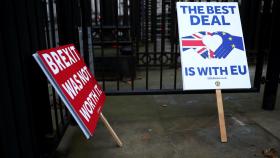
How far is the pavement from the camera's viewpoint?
9.08 feet

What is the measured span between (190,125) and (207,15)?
1.37m

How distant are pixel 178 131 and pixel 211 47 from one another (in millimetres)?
1076

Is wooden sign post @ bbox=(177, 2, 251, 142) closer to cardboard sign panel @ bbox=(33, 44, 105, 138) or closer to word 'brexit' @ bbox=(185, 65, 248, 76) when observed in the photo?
word 'brexit' @ bbox=(185, 65, 248, 76)

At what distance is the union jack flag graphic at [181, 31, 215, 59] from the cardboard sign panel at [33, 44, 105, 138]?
115 cm

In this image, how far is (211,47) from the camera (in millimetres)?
3078

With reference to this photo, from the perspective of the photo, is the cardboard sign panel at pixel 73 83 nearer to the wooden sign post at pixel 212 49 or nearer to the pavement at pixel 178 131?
the pavement at pixel 178 131

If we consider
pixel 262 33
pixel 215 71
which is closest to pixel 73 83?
pixel 215 71

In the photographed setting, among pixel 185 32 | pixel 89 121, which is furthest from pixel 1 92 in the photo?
pixel 185 32

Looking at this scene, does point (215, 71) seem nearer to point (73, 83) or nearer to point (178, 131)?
point (178, 131)

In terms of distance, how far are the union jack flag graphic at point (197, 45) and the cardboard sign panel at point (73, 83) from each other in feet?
3.78

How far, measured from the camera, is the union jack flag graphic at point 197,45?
120 inches

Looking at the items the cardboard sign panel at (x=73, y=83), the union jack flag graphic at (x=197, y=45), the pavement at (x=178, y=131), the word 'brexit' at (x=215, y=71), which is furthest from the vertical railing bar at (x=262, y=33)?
the cardboard sign panel at (x=73, y=83)

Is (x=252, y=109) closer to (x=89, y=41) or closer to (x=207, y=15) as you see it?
(x=207, y=15)

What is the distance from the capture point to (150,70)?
636 centimetres
